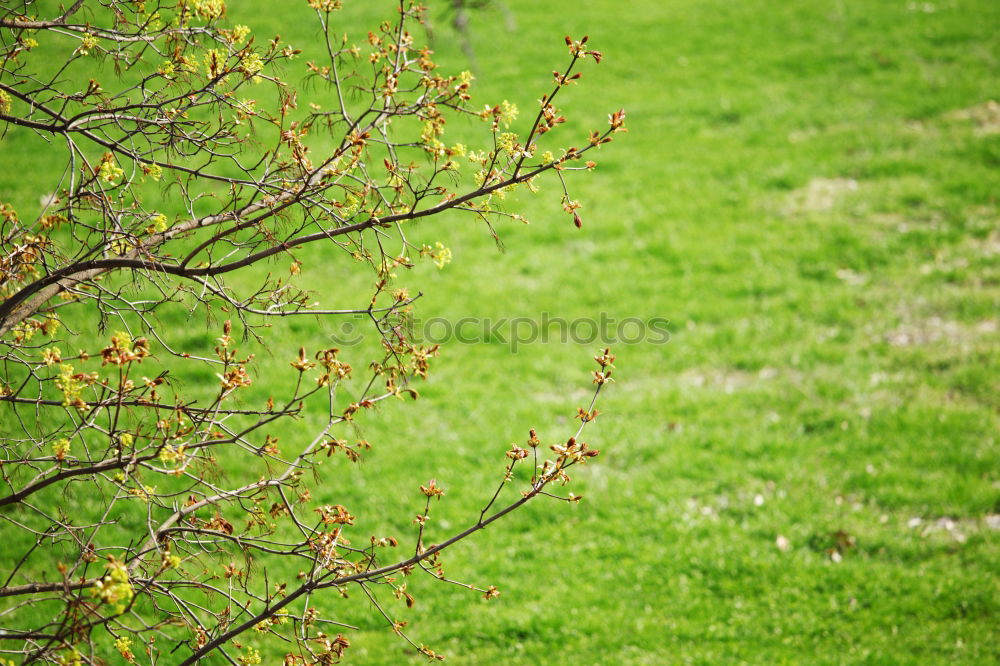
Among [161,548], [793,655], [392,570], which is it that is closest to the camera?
[161,548]

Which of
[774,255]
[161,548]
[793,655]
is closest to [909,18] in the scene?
[774,255]

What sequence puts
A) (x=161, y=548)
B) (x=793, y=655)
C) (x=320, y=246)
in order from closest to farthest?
(x=161, y=548), (x=793, y=655), (x=320, y=246)

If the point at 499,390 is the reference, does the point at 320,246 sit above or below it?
above

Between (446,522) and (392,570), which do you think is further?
(446,522)

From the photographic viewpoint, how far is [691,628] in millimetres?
5363

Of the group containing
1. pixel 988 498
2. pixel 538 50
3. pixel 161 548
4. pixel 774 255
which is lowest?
pixel 988 498

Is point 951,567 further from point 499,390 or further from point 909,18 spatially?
point 909,18

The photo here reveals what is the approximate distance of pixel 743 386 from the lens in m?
7.92

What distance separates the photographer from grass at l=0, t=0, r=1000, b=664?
5496 mm

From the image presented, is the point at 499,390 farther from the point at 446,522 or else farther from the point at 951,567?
the point at 951,567

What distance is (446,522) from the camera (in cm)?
631

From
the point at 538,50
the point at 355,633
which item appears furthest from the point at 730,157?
the point at 355,633

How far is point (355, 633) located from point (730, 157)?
9506 millimetres

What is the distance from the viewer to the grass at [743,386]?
5496 mm
